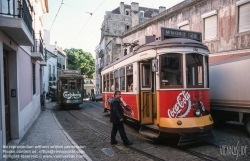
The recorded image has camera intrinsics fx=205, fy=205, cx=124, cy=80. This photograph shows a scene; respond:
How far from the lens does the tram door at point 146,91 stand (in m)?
7.61

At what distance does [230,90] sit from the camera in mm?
8203

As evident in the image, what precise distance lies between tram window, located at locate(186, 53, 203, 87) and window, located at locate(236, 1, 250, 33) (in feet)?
22.7

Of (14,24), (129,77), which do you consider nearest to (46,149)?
(14,24)

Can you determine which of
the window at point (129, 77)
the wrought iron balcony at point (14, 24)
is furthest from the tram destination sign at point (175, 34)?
the wrought iron balcony at point (14, 24)

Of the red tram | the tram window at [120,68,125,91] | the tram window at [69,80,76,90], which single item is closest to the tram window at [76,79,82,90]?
the tram window at [69,80,76,90]

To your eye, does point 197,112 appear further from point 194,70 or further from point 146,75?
point 146,75

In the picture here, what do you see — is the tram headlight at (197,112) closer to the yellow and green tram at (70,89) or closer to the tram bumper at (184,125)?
the tram bumper at (184,125)

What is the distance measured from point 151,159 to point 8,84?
5.77 m

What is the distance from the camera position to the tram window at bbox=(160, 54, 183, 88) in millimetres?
6535

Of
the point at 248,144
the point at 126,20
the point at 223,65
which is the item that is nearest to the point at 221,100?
the point at 223,65

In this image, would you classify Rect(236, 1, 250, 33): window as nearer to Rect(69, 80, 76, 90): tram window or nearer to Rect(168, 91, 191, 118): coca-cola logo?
Rect(168, 91, 191, 118): coca-cola logo

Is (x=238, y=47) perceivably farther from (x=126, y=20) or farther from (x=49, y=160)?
(x=126, y=20)

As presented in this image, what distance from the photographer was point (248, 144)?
21.4ft

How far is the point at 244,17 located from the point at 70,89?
46.6 feet
